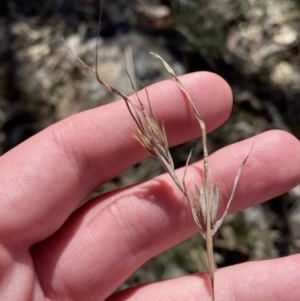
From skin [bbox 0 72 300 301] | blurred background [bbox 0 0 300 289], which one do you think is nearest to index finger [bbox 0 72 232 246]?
skin [bbox 0 72 300 301]

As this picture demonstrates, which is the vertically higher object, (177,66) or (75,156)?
(75,156)

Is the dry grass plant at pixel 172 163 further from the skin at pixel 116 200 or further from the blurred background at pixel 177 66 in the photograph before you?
the blurred background at pixel 177 66

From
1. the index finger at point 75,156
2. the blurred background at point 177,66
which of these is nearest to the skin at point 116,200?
the index finger at point 75,156

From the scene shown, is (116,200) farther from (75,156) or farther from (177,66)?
(177,66)

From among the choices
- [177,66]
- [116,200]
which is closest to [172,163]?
[116,200]

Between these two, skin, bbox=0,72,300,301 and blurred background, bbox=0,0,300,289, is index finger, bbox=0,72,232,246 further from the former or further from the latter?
blurred background, bbox=0,0,300,289
